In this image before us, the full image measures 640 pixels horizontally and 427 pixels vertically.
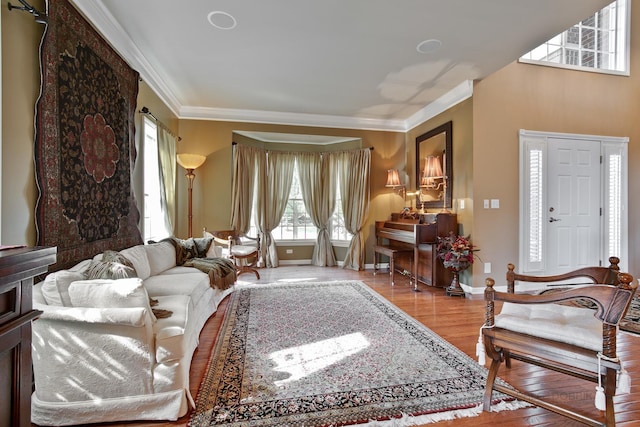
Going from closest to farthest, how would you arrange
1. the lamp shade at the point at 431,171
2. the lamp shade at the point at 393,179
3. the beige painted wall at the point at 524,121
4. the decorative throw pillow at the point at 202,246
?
the decorative throw pillow at the point at 202,246 → the beige painted wall at the point at 524,121 → the lamp shade at the point at 431,171 → the lamp shade at the point at 393,179

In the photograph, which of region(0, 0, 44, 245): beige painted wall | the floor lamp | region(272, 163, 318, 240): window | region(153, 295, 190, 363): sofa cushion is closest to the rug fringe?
region(153, 295, 190, 363): sofa cushion

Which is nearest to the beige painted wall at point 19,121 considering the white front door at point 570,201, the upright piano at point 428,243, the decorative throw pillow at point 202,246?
the decorative throw pillow at point 202,246

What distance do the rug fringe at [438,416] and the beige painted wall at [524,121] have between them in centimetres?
240

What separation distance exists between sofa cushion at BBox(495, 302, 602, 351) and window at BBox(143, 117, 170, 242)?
368cm

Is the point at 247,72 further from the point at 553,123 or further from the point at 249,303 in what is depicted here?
the point at 553,123

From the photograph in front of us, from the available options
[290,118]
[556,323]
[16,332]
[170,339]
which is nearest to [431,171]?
[290,118]

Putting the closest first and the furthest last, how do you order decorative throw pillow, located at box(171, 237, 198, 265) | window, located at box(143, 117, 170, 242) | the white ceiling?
1. the white ceiling
2. decorative throw pillow, located at box(171, 237, 198, 265)
3. window, located at box(143, 117, 170, 242)

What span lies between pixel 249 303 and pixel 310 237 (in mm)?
2777

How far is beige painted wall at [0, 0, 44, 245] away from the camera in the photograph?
163cm

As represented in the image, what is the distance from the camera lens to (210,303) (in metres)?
2.99

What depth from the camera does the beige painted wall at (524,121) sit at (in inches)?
151

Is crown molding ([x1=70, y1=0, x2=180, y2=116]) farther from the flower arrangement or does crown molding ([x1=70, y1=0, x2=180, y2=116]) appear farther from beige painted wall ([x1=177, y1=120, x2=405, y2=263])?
the flower arrangement

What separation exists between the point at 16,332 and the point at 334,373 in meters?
1.65

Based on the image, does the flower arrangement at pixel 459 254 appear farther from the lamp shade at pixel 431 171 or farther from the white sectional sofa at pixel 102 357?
the white sectional sofa at pixel 102 357
